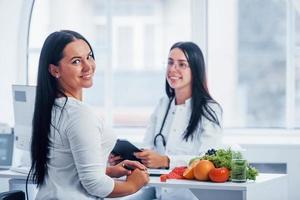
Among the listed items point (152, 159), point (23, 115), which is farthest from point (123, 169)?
point (23, 115)

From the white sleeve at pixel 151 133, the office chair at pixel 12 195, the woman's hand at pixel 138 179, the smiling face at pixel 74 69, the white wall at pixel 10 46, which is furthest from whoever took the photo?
the white wall at pixel 10 46

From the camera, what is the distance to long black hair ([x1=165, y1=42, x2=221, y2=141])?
137 inches

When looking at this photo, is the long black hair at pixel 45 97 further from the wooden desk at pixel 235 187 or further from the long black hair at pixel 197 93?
the long black hair at pixel 197 93

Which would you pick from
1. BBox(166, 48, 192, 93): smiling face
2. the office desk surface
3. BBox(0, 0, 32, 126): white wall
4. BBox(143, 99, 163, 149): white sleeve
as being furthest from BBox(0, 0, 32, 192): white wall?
the office desk surface

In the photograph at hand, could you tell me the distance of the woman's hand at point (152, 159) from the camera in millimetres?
3176

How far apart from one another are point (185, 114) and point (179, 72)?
0.84 feet

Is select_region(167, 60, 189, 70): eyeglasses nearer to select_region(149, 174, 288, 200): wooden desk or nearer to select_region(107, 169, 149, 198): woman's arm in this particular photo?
select_region(149, 174, 288, 200): wooden desk

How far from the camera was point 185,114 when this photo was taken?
3.55 meters

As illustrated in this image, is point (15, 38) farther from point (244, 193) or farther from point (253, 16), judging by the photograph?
point (244, 193)

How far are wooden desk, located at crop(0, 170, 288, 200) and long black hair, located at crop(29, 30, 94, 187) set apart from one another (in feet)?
2.52

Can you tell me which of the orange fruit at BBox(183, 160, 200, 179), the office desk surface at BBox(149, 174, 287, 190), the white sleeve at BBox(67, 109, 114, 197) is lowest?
the office desk surface at BBox(149, 174, 287, 190)

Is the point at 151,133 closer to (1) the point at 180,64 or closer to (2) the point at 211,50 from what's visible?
(1) the point at 180,64

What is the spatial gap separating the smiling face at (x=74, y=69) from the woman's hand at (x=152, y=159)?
975mm

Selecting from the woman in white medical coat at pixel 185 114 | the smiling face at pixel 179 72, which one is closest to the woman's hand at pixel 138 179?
the woman in white medical coat at pixel 185 114
